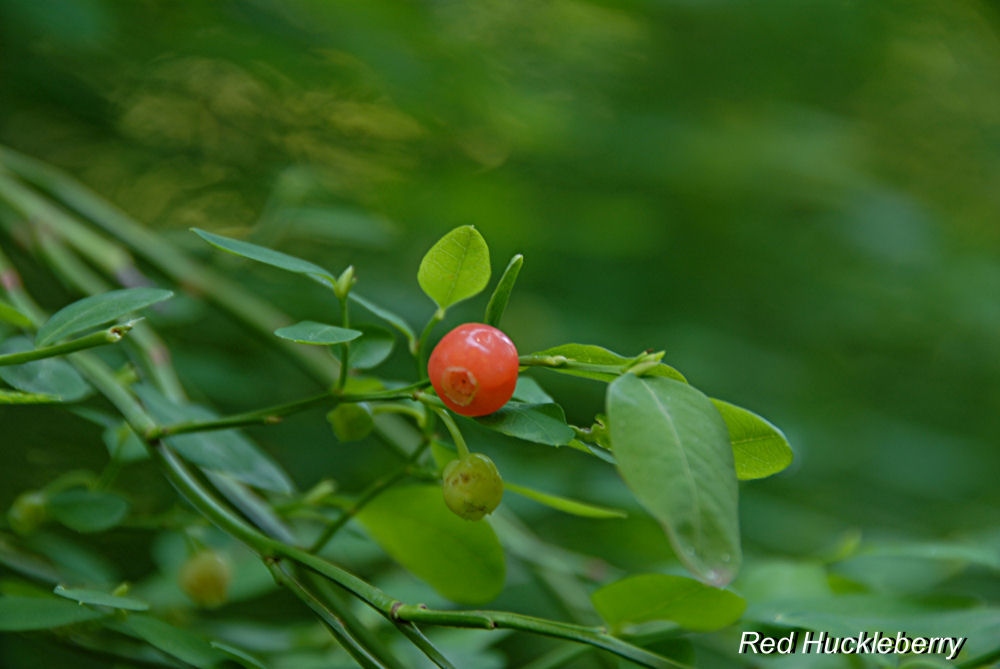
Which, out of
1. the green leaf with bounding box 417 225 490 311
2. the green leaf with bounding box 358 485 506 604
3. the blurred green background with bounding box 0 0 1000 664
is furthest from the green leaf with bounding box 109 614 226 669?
the blurred green background with bounding box 0 0 1000 664

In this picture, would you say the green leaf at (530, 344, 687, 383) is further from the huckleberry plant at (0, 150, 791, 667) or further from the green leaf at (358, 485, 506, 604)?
the green leaf at (358, 485, 506, 604)

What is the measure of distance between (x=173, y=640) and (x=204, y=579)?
0.14 m

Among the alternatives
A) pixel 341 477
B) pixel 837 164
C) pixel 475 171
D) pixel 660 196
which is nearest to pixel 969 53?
pixel 837 164

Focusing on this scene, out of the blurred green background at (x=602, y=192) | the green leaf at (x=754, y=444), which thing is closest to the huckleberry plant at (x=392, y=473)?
the green leaf at (x=754, y=444)

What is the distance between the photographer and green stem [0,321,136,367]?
0.34m

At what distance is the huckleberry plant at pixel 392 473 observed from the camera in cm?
31

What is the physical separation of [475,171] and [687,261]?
0.57 m

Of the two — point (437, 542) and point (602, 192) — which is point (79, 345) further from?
point (602, 192)

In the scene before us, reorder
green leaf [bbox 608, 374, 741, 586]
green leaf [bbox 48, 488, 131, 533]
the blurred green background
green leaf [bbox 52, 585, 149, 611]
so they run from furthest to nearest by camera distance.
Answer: the blurred green background
green leaf [bbox 48, 488, 131, 533]
green leaf [bbox 52, 585, 149, 611]
green leaf [bbox 608, 374, 741, 586]

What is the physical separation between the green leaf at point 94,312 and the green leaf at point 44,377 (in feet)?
0.09

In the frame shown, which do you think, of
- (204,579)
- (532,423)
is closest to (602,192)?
(204,579)

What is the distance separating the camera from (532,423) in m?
0.36

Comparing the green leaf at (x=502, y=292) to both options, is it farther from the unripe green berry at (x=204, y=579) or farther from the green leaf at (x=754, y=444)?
the unripe green berry at (x=204, y=579)

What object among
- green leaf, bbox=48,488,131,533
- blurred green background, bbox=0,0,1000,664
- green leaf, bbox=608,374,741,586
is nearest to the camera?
green leaf, bbox=608,374,741,586
